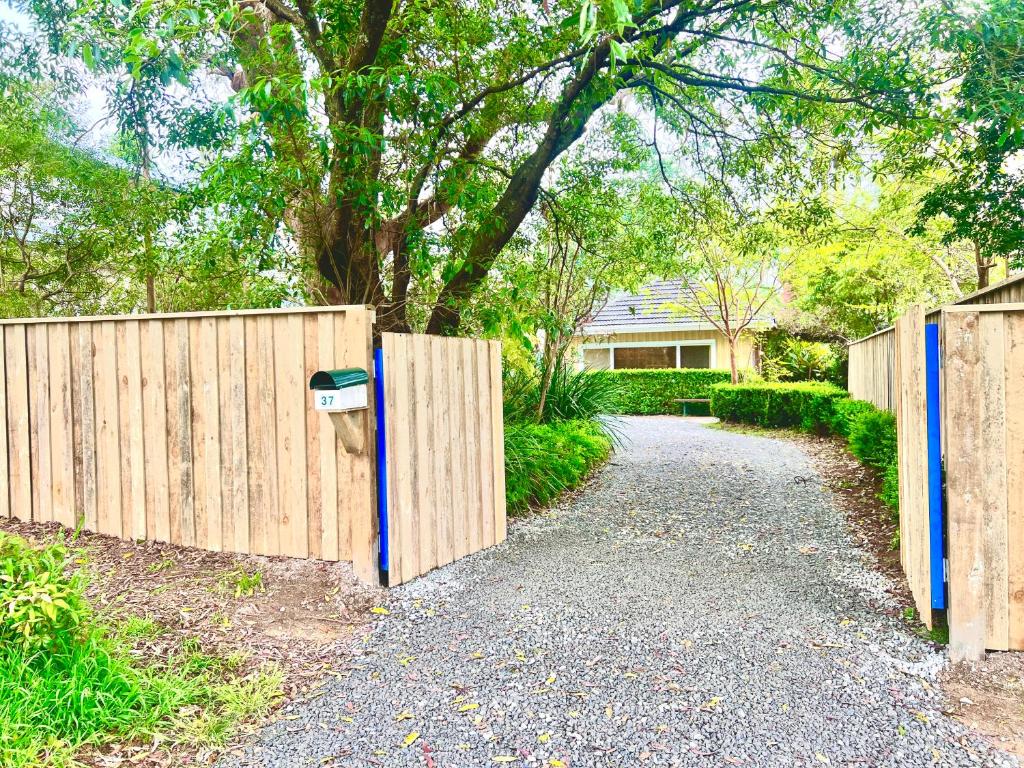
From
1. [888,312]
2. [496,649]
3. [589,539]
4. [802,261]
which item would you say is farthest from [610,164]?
[888,312]

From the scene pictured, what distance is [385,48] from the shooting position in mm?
4469

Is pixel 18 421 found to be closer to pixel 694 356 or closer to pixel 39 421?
pixel 39 421

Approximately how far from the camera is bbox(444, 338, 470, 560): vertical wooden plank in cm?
459

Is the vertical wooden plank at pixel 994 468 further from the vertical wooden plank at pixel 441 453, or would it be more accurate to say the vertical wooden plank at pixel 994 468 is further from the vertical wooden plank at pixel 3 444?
the vertical wooden plank at pixel 3 444

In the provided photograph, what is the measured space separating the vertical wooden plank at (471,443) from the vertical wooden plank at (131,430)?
225cm

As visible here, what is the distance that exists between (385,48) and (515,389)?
4.53 meters

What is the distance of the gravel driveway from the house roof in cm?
1375

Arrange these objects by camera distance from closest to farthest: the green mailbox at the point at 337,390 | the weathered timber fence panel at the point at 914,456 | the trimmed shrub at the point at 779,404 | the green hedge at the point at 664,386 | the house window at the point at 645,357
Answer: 1. the weathered timber fence panel at the point at 914,456
2. the green mailbox at the point at 337,390
3. the trimmed shrub at the point at 779,404
4. the green hedge at the point at 664,386
5. the house window at the point at 645,357

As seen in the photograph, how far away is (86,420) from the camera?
4516mm

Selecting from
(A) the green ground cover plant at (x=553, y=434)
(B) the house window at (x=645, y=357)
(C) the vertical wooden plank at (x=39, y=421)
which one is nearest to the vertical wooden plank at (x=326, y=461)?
(A) the green ground cover plant at (x=553, y=434)

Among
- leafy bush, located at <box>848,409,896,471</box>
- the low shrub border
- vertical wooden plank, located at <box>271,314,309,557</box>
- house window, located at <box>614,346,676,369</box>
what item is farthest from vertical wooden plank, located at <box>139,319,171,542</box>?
house window, located at <box>614,346,676,369</box>

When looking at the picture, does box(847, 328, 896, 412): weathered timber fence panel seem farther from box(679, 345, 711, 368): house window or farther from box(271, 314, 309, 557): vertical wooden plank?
box(679, 345, 711, 368): house window

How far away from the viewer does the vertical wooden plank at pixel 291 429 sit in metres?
3.98

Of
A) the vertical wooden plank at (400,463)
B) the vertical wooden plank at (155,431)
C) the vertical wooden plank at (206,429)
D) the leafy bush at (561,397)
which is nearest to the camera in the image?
Result: the vertical wooden plank at (400,463)
